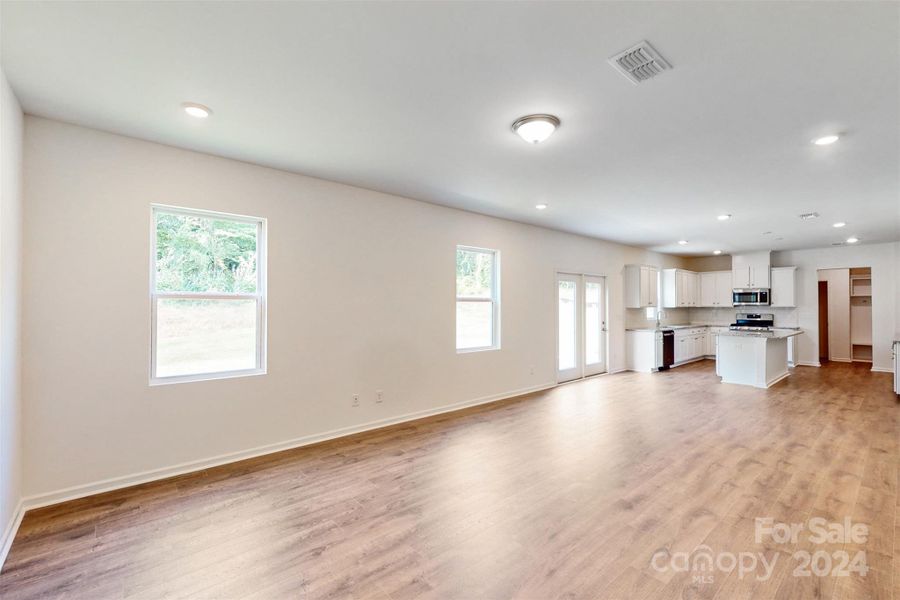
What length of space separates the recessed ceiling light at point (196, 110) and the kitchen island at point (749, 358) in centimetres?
802

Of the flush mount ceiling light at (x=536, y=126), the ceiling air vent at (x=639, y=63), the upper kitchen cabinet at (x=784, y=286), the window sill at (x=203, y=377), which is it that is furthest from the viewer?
the upper kitchen cabinet at (x=784, y=286)

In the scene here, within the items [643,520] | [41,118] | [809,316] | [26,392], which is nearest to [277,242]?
[41,118]

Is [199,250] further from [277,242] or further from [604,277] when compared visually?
[604,277]

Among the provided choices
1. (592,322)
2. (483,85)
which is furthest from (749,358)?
(483,85)

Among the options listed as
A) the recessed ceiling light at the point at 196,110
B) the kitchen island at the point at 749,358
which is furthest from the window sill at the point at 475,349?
the kitchen island at the point at 749,358

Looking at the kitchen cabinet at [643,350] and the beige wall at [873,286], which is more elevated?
the beige wall at [873,286]

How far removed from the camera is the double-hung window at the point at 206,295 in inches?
130

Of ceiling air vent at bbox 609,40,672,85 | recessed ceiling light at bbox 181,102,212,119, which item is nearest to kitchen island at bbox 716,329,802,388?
ceiling air vent at bbox 609,40,672,85

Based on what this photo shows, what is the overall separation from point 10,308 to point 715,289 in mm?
12164

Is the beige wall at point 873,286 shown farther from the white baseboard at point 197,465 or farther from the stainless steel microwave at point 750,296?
the white baseboard at point 197,465

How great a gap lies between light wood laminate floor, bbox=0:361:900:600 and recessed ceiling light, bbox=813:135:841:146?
2.67 metres

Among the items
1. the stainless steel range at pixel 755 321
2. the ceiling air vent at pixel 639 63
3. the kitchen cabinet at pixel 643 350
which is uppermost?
the ceiling air vent at pixel 639 63

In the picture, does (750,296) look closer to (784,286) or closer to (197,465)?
(784,286)

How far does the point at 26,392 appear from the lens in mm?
2727
